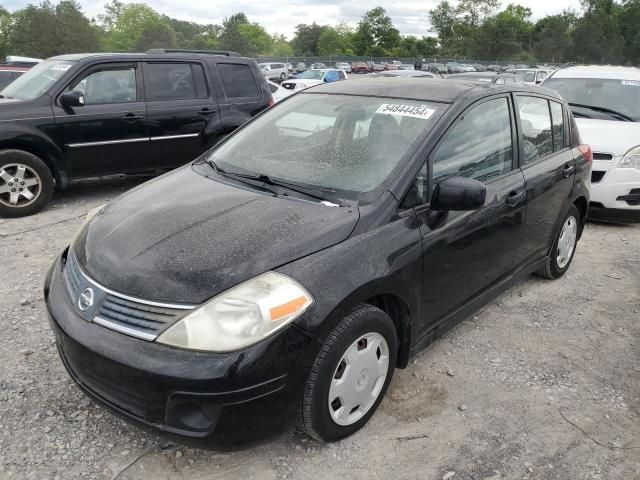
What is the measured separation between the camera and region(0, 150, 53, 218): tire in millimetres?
5820

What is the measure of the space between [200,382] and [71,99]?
5.06 meters

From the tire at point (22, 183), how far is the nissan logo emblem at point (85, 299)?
420cm

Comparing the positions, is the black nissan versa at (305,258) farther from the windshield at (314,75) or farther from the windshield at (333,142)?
the windshield at (314,75)

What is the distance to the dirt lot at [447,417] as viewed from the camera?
8.20 ft

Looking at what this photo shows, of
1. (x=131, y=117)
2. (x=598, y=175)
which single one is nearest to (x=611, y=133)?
(x=598, y=175)

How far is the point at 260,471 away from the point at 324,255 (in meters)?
1.04

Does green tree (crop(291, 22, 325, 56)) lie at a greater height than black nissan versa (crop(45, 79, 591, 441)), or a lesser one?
greater

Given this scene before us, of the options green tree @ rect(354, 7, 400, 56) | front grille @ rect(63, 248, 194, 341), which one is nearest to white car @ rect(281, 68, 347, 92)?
front grille @ rect(63, 248, 194, 341)

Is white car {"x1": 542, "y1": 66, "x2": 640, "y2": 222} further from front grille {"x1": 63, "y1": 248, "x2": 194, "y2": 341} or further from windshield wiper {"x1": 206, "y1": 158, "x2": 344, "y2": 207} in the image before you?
front grille {"x1": 63, "y1": 248, "x2": 194, "y2": 341}

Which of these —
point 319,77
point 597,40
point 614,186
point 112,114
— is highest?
point 597,40

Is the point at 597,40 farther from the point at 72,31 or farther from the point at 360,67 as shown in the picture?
the point at 72,31

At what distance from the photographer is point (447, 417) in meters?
2.89

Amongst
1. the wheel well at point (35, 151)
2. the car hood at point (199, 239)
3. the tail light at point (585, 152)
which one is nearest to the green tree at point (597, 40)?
the tail light at point (585, 152)

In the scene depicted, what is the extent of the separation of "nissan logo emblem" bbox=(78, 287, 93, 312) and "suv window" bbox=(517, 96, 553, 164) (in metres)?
2.91
